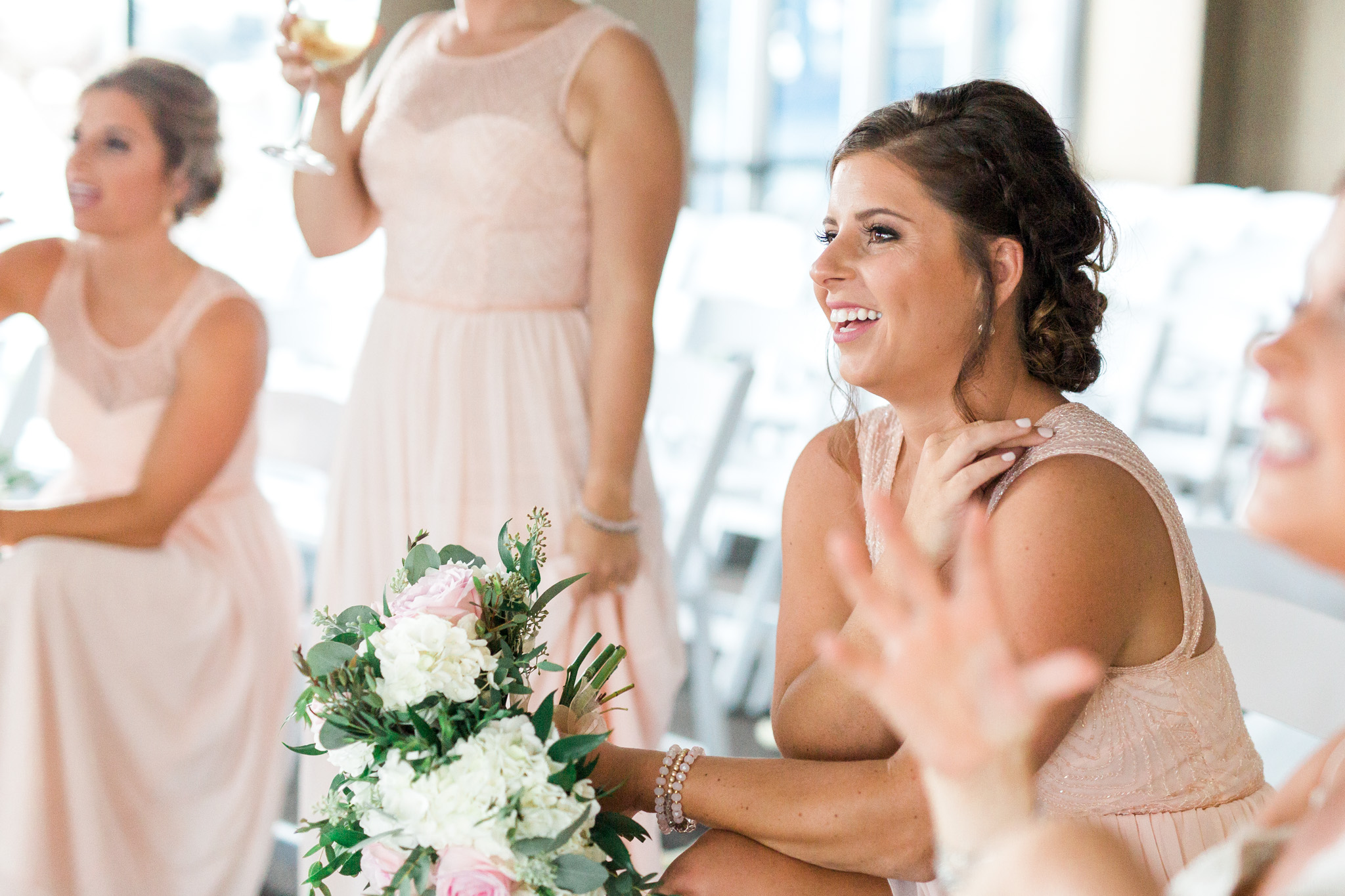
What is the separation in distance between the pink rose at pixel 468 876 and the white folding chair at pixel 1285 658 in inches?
36.5

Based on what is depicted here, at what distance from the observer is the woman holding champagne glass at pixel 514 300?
5.92 feet

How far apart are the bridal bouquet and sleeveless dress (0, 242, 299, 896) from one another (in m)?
1.08

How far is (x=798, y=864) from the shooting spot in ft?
3.88

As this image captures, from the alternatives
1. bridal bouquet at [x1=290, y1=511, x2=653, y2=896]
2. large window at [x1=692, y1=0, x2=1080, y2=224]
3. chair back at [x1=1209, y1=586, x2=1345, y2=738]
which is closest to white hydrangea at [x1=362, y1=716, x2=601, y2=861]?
bridal bouquet at [x1=290, y1=511, x2=653, y2=896]

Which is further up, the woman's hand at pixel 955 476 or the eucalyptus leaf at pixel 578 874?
the woman's hand at pixel 955 476

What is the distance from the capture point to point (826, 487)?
1454 millimetres

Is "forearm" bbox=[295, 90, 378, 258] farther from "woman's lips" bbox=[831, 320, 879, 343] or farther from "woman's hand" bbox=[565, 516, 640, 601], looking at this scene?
"woman's lips" bbox=[831, 320, 879, 343]

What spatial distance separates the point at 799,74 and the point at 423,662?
24.3 ft

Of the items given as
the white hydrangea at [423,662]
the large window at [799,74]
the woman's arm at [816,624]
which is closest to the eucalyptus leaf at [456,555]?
the white hydrangea at [423,662]

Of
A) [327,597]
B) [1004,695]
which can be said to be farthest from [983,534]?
[327,597]

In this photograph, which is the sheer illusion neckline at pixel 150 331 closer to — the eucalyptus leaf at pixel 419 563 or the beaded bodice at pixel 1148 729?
the eucalyptus leaf at pixel 419 563

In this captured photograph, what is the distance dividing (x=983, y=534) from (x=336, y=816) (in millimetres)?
581

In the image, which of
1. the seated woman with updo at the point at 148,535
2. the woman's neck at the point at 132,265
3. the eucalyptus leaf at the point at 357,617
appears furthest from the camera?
the woman's neck at the point at 132,265

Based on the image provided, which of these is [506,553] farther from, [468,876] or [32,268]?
[32,268]
